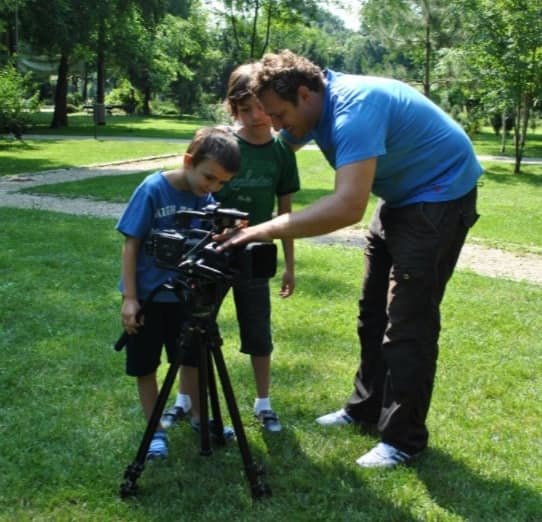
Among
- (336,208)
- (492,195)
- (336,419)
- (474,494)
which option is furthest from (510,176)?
(336,208)

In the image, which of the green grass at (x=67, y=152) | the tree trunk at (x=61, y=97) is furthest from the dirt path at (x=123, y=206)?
the tree trunk at (x=61, y=97)

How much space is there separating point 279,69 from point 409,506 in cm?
170

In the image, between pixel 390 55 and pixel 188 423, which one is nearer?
pixel 188 423

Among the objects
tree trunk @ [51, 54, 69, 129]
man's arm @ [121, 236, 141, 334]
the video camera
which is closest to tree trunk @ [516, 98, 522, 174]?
man's arm @ [121, 236, 141, 334]

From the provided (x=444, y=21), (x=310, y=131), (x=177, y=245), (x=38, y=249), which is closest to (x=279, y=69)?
(x=310, y=131)

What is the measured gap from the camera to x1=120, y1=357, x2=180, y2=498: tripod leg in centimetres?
265

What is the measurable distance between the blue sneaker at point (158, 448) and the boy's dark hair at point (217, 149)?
120 cm

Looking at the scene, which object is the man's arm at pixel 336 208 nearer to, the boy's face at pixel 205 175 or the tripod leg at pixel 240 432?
the boy's face at pixel 205 175

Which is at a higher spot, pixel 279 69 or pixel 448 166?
pixel 279 69

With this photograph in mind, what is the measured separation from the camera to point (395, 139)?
2.73 meters

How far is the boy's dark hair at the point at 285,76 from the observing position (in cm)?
256

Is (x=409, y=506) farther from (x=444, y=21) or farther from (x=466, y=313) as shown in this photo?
(x=444, y=21)

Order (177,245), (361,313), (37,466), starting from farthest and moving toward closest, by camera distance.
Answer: (361,313)
(37,466)
(177,245)

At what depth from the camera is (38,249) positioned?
7051 millimetres
